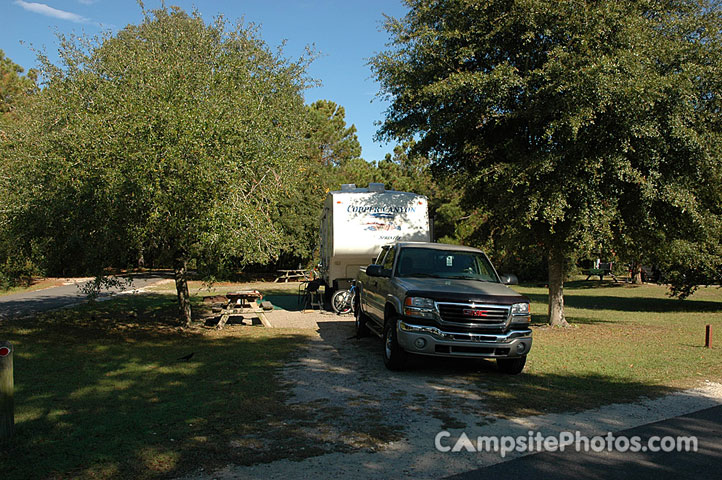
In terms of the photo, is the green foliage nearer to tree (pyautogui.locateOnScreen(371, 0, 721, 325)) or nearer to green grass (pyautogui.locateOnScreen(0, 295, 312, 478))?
green grass (pyautogui.locateOnScreen(0, 295, 312, 478))

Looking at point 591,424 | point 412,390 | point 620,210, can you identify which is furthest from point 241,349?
point 620,210

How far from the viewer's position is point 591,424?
6.18m

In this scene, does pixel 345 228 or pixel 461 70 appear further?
pixel 345 228

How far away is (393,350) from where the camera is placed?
8844 millimetres

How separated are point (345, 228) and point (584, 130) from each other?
23.6 ft

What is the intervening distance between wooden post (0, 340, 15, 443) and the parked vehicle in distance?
11.5m

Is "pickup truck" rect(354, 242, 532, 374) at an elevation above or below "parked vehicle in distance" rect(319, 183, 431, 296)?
below

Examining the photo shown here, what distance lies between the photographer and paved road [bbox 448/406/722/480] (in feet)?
15.3

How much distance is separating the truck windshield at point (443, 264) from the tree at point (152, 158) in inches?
119

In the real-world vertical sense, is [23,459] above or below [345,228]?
below

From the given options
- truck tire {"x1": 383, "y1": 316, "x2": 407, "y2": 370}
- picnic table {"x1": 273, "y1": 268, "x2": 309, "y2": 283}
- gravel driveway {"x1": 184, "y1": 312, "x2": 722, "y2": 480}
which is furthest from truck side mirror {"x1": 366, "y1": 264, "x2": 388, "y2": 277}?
picnic table {"x1": 273, "y1": 268, "x2": 309, "y2": 283}

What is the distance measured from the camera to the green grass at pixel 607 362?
24.5 ft

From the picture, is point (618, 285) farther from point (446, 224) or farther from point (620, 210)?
point (620, 210)

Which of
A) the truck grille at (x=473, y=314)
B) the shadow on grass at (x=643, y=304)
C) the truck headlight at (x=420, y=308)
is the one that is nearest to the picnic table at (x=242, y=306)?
the truck headlight at (x=420, y=308)
